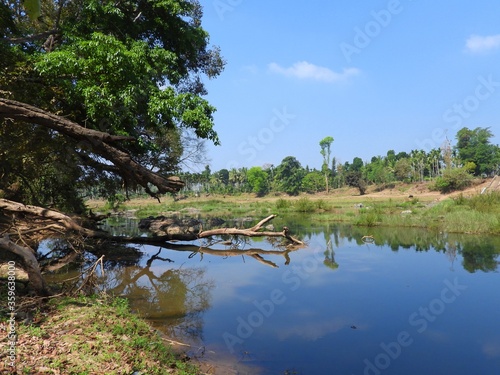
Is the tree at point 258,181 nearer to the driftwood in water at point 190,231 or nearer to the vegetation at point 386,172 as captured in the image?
the vegetation at point 386,172

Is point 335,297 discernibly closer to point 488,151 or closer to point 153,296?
point 153,296

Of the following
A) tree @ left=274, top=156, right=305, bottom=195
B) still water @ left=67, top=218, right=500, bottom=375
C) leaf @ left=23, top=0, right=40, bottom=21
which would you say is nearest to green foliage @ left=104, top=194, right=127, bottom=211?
still water @ left=67, top=218, right=500, bottom=375

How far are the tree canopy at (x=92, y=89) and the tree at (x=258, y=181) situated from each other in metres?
57.4

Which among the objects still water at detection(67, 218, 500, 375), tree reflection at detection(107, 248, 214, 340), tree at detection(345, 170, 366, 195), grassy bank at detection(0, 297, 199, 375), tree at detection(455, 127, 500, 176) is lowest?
still water at detection(67, 218, 500, 375)

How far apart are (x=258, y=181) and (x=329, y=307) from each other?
6267cm

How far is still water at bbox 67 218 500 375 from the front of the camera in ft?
17.6

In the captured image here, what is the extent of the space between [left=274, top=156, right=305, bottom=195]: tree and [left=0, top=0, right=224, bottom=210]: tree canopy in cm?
5724

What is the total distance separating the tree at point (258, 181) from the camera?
7019cm

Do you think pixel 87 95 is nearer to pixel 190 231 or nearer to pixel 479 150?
pixel 190 231

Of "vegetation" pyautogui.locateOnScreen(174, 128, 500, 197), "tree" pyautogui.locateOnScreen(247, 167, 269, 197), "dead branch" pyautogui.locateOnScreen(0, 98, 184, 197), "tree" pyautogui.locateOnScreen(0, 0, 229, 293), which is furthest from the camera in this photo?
"tree" pyautogui.locateOnScreen(247, 167, 269, 197)

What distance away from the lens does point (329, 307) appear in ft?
25.3

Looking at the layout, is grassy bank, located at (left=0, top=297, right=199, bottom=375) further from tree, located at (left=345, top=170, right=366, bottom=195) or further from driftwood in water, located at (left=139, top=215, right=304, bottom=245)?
tree, located at (left=345, top=170, right=366, bottom=195)

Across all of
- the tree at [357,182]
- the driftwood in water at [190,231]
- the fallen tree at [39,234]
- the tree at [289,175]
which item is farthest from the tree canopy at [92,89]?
the tree at [289,175]

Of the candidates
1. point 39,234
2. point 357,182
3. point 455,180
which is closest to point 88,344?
point 39,234
